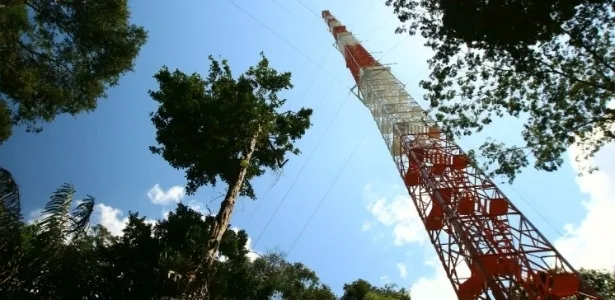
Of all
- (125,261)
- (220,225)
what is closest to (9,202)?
(220,225)

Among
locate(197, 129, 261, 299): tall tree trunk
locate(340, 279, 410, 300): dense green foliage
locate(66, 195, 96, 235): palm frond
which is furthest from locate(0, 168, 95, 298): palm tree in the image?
locate(340, 279, 410, 300): dense green foliage

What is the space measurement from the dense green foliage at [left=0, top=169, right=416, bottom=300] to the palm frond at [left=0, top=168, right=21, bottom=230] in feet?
0.05

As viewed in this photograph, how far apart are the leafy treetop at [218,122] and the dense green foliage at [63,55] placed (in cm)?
227

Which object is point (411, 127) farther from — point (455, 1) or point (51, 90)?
point (51, 90)

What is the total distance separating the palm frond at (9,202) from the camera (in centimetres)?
622

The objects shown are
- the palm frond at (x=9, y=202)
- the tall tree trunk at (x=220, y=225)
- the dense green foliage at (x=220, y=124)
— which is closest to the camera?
the palm frond at (x=9, y=202)

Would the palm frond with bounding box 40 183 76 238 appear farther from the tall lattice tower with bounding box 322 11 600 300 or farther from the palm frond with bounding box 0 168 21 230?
the tall lattice tower with bounding box 322 11 600 300

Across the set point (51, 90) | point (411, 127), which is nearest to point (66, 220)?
point (51, 90)

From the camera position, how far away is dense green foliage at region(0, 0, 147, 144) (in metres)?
11.3

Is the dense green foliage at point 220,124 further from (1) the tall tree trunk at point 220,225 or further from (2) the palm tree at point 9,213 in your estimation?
(2) the palm tree at point 9,213

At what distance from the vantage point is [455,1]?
8406mm

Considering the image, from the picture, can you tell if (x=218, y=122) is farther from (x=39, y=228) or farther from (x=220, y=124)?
(x=39, y=228)

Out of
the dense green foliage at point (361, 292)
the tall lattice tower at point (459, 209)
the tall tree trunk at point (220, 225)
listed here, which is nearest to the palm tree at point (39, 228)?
the tall tree trunk at point (220, 225)

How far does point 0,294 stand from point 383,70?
641 inches
